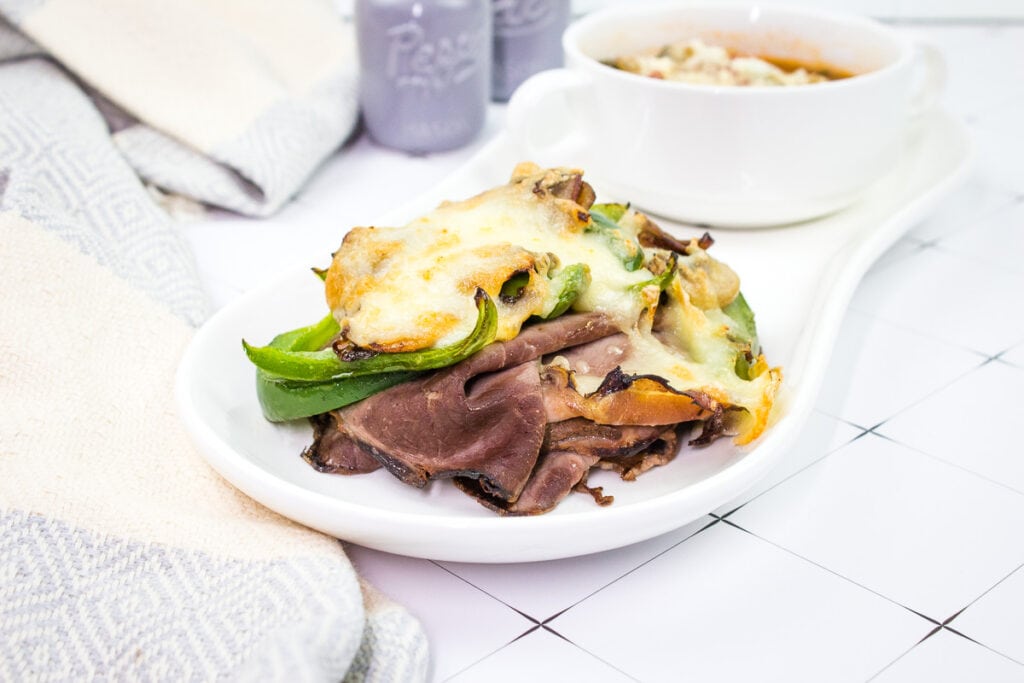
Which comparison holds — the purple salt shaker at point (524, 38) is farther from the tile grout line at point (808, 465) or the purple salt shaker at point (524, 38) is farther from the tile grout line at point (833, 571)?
the tile grout line at point (833, 571)

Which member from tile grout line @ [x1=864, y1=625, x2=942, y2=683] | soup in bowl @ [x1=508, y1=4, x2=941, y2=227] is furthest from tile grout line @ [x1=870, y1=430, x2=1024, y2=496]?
soup in bowl @ [x1=508, y1=4, x2=941, y2=227]

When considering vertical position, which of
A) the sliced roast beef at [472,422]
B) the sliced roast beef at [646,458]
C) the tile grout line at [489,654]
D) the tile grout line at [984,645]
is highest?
the sliced roast beef at [472,422]

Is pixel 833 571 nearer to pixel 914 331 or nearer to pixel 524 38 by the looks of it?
pixel 914 331

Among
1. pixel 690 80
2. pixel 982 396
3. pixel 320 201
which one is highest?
pixel 690 80

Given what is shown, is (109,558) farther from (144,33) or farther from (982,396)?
(144,33)

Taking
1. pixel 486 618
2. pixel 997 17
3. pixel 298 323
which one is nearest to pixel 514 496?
pixel 486 618

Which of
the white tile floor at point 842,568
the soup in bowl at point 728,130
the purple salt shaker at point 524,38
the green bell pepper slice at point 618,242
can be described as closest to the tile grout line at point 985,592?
the white tile floor at point 842,568

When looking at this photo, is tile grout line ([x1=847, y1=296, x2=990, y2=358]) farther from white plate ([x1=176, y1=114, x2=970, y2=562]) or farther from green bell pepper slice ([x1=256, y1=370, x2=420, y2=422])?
green bell pepper slice ([x1=256, y1=370, x2=420, y2=422])
